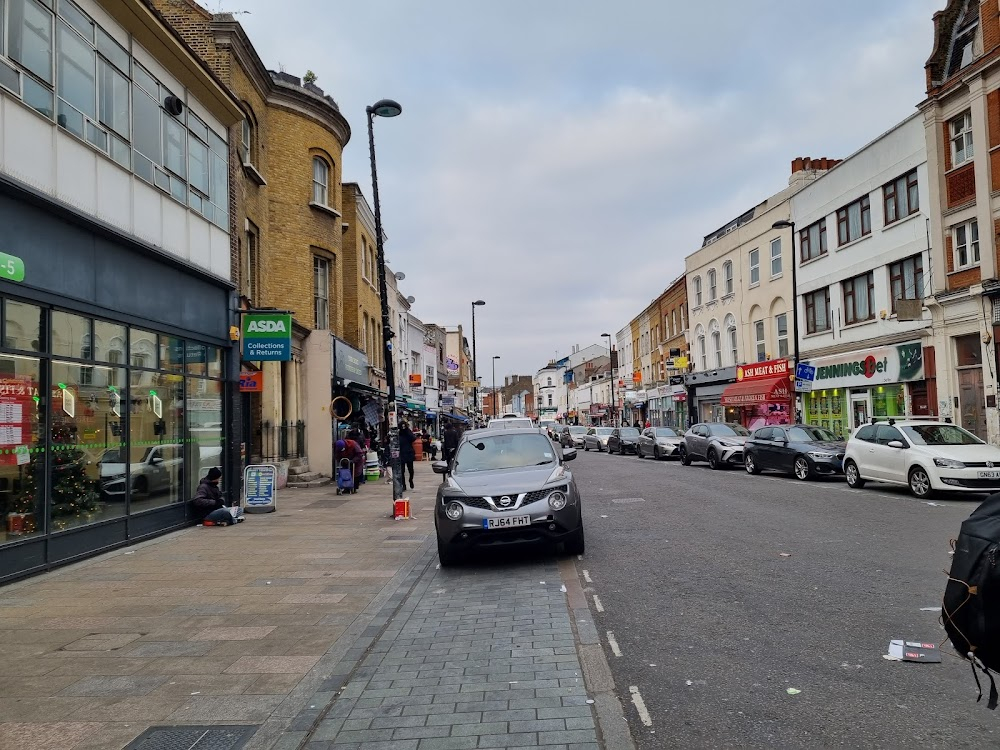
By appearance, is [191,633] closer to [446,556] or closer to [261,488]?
[446,556]

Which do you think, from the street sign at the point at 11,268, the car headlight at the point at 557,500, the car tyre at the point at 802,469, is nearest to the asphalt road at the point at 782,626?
the car headlight at the point at 557,500

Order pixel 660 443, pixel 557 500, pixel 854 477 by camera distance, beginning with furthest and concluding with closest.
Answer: pixel 660 443
pixel 854 477
pixel 557 500

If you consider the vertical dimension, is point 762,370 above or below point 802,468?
above

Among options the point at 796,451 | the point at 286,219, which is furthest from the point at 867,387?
the point at 286,219

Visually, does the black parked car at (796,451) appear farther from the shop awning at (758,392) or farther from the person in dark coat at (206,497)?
the person in dark coat at (206,497)

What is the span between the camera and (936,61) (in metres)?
23.1

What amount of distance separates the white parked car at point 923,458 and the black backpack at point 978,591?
12.2m

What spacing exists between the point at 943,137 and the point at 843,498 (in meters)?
14.5

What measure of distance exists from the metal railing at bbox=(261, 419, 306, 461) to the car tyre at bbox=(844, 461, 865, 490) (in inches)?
564

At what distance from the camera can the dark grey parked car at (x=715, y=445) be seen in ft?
76.4

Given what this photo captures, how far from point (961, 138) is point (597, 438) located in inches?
1027

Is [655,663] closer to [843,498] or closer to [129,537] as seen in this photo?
[129,537]

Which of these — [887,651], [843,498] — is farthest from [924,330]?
[887,651]

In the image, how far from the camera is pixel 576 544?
8875 millimetres
